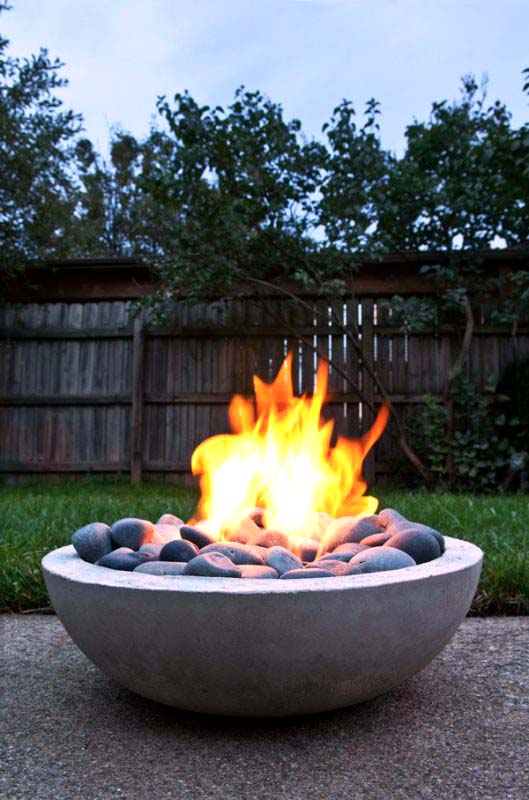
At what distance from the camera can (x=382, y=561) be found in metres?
1.43

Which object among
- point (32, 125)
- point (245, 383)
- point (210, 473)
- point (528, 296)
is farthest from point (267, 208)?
point (210, 473)

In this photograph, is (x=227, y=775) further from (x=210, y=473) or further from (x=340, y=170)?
(x=340, y=170)

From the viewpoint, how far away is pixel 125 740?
1335 mm

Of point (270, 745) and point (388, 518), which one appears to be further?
point (388, 518)

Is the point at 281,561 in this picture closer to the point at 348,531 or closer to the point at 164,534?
the point at 348,531

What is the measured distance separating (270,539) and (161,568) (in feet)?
1.37

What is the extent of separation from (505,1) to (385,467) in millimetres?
4150

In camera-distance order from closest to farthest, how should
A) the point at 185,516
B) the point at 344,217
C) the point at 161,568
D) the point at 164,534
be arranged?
the point at 161,568 < the point at 164,534 < the point at 185,516 < the point at 344,217

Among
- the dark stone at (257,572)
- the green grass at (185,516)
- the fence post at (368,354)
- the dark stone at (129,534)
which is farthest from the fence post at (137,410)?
the dark stone at (257,572)

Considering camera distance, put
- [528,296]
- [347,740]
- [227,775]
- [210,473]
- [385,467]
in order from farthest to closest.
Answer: [385,467]
[528,296]
[210,473]
[347,740]
[227,775]

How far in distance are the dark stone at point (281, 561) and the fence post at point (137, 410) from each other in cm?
535

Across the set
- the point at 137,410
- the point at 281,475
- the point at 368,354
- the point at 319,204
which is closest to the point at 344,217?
the point at 319,204

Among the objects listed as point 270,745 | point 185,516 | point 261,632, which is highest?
point 261,632

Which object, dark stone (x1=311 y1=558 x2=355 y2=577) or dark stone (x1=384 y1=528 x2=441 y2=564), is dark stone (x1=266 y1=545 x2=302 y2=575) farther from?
dark stone (x1=384 y1=528 x2=441 y2=564)
